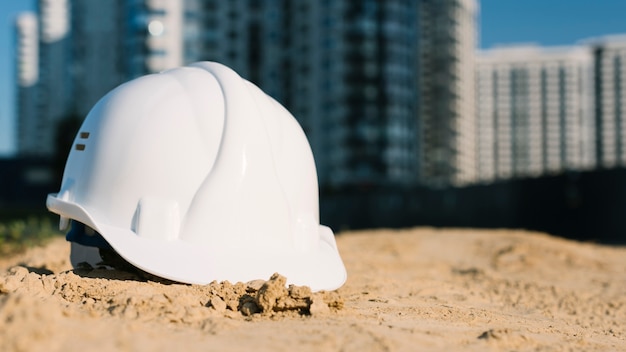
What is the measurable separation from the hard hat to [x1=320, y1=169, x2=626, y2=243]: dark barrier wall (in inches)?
513

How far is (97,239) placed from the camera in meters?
5.55

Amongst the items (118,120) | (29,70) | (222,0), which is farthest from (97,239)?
(29,70)

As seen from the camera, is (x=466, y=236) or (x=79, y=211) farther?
(x=466, y=236)

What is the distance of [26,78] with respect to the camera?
380 feet

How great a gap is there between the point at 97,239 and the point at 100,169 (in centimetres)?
64

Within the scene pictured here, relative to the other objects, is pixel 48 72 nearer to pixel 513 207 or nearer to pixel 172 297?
pixel 513 207

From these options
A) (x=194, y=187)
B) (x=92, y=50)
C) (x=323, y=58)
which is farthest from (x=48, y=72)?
(x=194, y=187)

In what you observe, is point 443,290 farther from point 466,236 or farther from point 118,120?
point 466,236

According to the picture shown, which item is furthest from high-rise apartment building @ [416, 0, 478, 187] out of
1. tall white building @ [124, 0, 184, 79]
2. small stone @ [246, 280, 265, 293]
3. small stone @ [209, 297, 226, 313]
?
small stone @ [209, 297, 226, 313]

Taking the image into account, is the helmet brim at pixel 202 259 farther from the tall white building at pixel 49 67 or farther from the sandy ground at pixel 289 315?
the tall white building at pixel 49 67

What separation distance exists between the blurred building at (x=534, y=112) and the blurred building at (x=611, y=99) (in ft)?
25.8

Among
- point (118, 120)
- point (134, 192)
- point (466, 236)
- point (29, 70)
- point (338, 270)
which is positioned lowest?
point (466, 236)

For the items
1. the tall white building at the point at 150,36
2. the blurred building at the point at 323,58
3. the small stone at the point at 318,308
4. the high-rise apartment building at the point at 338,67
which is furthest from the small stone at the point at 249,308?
the tall white building at the point at 150,36

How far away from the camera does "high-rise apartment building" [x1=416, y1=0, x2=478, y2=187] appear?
76.3 metres
